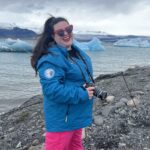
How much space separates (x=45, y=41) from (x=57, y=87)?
1.65ft

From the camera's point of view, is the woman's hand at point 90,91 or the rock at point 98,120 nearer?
the woman's hand at point 90,91

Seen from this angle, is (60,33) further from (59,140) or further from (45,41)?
(59,140)

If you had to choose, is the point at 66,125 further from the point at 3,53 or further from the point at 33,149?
the point at 3,53

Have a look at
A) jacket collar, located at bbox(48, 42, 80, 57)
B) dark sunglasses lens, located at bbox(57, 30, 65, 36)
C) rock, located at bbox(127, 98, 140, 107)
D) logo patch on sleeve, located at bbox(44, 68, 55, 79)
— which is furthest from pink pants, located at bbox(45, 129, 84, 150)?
rock, located at bbox(127, 98, 140, 107)

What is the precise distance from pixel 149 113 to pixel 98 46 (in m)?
55.6

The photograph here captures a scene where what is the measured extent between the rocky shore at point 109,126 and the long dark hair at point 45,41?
2.07 meters

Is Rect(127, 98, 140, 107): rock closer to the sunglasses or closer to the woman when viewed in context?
the woman

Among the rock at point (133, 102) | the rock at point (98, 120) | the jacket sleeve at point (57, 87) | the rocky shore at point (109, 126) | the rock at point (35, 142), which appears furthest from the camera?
the rock at point (133, 102)

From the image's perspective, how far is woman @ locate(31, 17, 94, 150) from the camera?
4004 millimetres

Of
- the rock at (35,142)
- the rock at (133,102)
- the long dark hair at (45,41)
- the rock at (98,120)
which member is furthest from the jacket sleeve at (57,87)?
the rock at (133,102)

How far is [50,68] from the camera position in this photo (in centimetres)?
400

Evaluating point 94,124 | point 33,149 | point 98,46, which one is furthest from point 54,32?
point 98,46

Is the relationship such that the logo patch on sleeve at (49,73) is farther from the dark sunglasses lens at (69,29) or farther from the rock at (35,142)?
the rock at (35,142)

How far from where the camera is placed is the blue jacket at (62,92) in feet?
13.1
